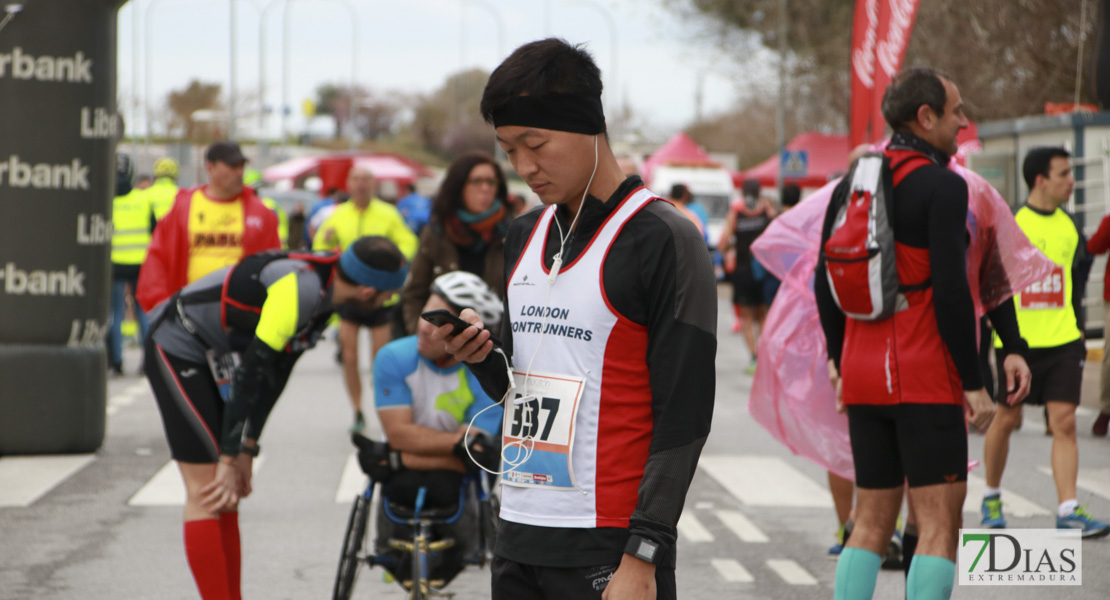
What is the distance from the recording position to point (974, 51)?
20719mm

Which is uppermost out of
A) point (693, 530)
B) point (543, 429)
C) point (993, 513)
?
point (543, 429)

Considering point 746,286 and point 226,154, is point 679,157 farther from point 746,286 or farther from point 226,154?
point 226,154

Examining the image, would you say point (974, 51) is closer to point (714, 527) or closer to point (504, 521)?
point (714, 527)

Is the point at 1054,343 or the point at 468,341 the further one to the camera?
the point at 1054,343

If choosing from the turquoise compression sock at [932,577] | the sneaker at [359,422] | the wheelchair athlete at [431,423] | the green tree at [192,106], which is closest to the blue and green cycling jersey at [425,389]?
the wheelchair athlete at [431,423]

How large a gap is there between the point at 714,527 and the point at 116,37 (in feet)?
18.4

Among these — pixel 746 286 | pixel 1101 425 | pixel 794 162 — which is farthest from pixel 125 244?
pixel 794 162

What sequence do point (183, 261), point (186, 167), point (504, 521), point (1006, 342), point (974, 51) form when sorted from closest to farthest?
point (504, 521)
point (1006, 342)
point (183, 261)
point (974, 51)
point (186, 167)

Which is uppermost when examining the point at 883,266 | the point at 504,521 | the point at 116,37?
the point at 116,37

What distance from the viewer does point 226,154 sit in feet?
26.6

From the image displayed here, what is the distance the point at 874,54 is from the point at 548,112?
35.3 ft

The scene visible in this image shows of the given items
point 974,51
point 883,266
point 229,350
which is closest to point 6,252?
point 229,350

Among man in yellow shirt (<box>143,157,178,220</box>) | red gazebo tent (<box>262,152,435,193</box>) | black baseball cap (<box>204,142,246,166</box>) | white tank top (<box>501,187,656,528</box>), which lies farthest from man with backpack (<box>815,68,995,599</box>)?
red gazebo tent (<box>262,152,435,193</box>)

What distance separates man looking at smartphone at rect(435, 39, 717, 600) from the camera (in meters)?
2.63
